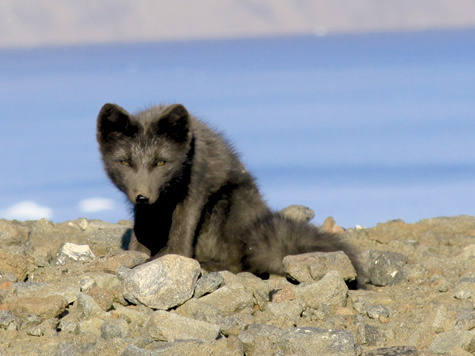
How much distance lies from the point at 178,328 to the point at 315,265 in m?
1.75

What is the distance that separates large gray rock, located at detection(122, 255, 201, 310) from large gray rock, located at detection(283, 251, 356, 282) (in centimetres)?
108

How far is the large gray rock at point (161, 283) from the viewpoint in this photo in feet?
21.7

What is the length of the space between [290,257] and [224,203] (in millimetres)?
1359

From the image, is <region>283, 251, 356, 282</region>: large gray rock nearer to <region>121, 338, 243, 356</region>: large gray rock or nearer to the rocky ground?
the rocky ground

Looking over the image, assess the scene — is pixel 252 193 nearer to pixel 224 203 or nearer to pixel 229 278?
pixel 224 203

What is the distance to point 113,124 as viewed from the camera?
784 centimetres

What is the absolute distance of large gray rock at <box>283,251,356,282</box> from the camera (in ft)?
24.2

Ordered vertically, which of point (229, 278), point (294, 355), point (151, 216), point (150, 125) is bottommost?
point (294, 355)

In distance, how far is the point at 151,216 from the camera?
335 inches

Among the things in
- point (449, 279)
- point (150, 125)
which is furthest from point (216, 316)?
point (449, 279)

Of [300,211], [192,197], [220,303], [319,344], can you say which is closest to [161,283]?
[220,303]

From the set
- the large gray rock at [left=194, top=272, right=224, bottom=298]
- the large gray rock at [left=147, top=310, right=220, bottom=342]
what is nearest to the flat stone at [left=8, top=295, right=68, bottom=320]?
the large gray rock at [left=147, top=310, right=220, bottom=342]

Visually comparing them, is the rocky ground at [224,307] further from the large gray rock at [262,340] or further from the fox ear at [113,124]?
the fox ear at [113,124]

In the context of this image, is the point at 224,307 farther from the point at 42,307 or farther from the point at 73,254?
the point at 73,254
